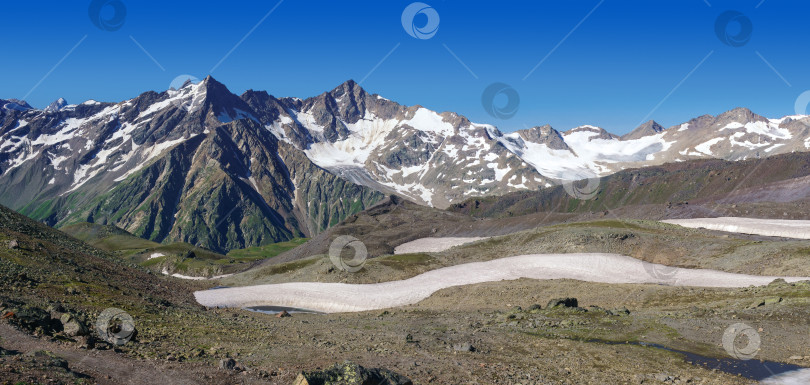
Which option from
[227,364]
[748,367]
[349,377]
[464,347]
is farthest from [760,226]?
[227,364]

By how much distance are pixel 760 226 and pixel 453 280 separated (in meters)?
89.4

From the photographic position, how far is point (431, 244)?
463 ft

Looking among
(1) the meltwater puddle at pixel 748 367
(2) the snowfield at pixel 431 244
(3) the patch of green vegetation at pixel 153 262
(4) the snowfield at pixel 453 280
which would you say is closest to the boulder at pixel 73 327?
(1) the meltwater puddle at pixel 748 367

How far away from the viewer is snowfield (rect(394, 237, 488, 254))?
447 ft

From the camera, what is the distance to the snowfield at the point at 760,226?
99662 millimetres

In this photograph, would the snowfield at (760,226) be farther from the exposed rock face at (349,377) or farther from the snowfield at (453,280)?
the exposed rock face at (349,377)

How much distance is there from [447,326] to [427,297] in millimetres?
22868

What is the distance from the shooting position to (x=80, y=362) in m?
17.5

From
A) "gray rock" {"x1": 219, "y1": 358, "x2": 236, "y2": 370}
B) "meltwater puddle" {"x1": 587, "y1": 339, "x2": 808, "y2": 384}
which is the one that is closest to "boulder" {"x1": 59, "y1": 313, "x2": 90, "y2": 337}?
"gray rock" {"x1": 219, "y1": 358, "x2": 236, "y2": 370}

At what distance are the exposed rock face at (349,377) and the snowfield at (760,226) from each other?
110 metres

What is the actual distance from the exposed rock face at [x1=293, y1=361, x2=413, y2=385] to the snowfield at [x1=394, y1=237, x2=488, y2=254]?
387 feet

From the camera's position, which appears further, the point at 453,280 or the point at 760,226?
the point at 760,226

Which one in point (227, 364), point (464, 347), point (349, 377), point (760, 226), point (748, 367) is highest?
point (760, 226)

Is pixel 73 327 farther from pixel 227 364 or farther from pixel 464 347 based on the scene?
pixel 464 347
